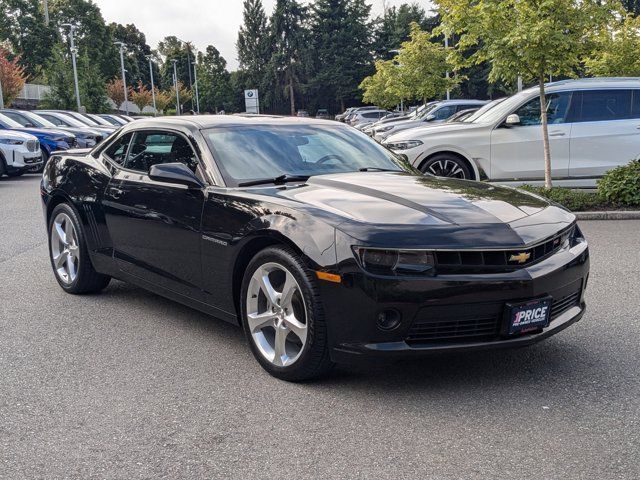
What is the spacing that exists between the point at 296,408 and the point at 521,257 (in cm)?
141

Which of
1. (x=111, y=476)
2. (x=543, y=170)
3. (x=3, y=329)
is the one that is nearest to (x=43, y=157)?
(x=543, y=170)

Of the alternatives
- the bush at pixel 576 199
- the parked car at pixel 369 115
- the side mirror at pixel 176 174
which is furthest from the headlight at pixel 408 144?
the parked car at pixel 369 115

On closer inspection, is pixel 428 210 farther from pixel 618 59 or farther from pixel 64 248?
pixel 618 59

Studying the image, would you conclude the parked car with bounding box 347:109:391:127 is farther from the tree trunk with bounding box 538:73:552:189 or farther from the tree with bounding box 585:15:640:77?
the tree trunk with bounding box 538:73:552:189

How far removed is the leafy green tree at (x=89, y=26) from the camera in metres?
93.9

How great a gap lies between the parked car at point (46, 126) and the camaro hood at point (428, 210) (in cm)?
1825

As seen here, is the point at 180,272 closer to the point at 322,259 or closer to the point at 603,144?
the point at 322,259

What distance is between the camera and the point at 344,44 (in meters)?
85.2

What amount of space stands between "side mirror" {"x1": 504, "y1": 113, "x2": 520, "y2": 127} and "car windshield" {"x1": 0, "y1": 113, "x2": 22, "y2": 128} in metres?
15.0

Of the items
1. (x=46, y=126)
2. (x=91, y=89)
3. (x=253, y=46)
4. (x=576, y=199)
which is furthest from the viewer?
(x=253, y=46)

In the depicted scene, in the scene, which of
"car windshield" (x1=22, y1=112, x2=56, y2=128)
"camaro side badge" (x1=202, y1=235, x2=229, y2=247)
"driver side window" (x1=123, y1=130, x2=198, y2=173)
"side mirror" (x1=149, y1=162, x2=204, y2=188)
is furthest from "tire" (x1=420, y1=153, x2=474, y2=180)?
"car windshield" (x1=22, y1=112, x2=56, y2=128)

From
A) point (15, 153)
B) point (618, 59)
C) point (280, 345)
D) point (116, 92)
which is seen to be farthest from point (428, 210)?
point (116, 92)

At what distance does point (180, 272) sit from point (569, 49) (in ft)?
27.5

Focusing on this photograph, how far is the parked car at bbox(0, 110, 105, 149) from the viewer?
71.2ft
